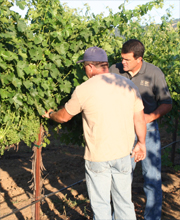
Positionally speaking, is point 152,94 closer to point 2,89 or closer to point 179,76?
point 2,89

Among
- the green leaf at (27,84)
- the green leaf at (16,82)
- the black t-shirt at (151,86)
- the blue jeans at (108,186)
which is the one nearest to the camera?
the blue jeans at (108,186)

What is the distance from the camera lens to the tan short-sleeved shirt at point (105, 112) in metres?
2.36

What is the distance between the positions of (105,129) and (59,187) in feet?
15.2

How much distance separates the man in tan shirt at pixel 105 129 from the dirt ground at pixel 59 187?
1.39m

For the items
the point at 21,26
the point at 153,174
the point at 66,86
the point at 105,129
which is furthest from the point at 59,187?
the point at 21,26

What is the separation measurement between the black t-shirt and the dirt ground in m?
1.84

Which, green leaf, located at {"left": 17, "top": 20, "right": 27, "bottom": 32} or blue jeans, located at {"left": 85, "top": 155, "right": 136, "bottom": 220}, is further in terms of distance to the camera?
green leaf, located at {"left": 17, "top": 20, "right": 27, "bottom": 32}

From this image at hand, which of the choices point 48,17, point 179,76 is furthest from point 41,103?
point 179,76

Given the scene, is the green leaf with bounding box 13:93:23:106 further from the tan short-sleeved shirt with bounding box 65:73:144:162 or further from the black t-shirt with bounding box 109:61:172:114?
the black t-shirt with bounding box 109:61:172:114

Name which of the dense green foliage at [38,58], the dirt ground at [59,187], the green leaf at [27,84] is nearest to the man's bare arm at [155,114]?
the dense green foliage at [38,58]

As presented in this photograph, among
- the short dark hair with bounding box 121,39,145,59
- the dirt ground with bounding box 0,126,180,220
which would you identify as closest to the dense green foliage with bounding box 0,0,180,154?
the short dark hair with bounding box 121,39,145,59

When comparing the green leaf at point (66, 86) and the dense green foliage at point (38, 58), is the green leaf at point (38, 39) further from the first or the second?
the green leaf at point (66, 86)

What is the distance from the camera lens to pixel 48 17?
9.59 ft

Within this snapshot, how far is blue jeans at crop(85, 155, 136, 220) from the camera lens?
2461mm
